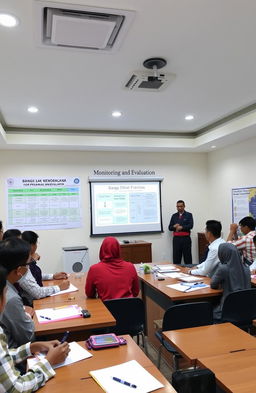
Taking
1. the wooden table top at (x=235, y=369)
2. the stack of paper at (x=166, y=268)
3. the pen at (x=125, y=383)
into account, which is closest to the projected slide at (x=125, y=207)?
the stack of paper at (x=166, y=268)

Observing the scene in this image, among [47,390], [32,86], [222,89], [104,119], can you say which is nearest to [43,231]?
[104,119]

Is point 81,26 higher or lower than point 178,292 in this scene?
higher

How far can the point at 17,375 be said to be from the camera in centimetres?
134

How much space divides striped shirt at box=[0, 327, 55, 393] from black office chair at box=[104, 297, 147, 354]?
1.16 meters

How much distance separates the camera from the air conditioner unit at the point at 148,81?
11.4ft

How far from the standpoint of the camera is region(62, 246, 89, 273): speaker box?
19.8 ft

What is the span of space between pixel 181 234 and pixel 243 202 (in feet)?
4.74

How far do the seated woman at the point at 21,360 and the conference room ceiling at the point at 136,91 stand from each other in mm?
2177

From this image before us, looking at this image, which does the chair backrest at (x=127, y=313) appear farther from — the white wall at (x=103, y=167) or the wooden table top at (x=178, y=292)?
the white wall at (x=103, y=167)

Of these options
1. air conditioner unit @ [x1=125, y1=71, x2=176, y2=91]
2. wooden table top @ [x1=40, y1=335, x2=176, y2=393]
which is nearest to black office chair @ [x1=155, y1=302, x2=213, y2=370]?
wooden table top @ [x1=40, y1=335, x2=176, y2=393]

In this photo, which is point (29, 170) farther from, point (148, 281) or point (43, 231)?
point (148, 281)

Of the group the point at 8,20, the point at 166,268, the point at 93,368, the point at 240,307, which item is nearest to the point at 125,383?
the point at 93,368

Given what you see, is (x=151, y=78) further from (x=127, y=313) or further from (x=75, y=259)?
(x=75, y=259)

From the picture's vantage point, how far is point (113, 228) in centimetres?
669
